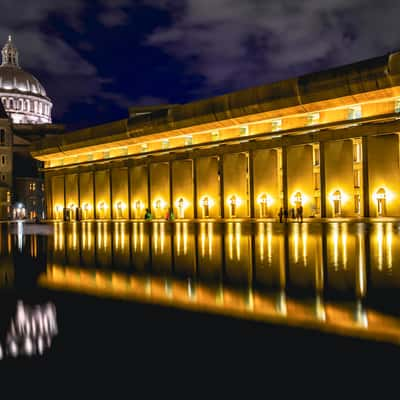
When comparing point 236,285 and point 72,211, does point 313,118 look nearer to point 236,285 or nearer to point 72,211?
point 236,285

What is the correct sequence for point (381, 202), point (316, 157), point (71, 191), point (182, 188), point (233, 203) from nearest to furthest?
point (381, 202) → point (233, 203) → point (316, 157) → point (182, 188) → point (71, 191)

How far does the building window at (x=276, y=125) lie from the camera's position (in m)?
41.3

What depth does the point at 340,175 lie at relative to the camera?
36.8 meters

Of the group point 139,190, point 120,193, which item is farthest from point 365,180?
point 120,193

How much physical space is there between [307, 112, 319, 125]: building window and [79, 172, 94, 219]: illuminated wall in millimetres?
29917

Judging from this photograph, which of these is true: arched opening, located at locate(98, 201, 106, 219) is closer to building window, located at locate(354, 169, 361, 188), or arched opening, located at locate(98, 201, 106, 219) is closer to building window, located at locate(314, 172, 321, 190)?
building window, located at locate(314, 172, 321, 190)

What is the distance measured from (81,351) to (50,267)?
21.2ft

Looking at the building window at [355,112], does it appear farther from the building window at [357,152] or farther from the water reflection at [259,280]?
the water reflection at [259,280]

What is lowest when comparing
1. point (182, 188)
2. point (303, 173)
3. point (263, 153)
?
point (182, 188)

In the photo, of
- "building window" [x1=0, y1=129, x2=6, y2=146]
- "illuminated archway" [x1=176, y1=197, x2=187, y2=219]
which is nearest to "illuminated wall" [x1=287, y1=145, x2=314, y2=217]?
"illuminated archway" [x1=176, y1=197, x2=187, y2=219]

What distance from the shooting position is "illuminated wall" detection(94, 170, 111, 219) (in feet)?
186

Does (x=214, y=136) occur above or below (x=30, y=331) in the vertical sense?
above

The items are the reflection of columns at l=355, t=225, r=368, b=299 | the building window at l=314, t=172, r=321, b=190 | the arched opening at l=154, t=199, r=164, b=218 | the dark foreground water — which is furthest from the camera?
the arched opening at l=154, t=199, r=164, b=218

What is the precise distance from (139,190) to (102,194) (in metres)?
6.83
